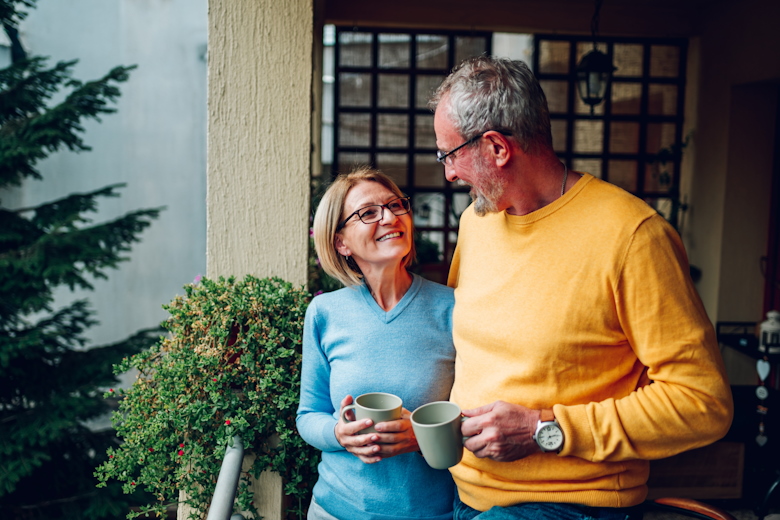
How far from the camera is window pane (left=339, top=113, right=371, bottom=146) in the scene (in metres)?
4.87

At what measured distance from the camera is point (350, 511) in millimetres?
1514

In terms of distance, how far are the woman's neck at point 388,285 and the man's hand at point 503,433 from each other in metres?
0.49

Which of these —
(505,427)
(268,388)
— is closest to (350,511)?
(268,388)

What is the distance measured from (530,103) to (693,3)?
13.3 feet

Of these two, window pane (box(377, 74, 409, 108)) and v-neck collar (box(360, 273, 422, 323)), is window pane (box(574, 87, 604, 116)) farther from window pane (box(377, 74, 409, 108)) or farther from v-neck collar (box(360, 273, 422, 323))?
v-neck collar (box(360, 273, 422, 323))

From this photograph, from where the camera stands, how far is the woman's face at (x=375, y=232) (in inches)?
62.5

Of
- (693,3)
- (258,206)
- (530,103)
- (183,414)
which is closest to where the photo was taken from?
(530,103)

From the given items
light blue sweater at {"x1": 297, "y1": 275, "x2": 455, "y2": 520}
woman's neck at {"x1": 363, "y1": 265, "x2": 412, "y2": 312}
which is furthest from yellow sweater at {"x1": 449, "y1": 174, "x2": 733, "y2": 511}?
woman's neck at {"x1": 363, "y1": 265, "x2": 412, "y2": 312}

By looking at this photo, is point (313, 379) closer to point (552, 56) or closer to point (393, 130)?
point (393, 130)

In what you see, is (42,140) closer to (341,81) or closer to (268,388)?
(341,81)

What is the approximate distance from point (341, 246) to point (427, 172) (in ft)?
11.2

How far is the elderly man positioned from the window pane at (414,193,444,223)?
352 centimetres

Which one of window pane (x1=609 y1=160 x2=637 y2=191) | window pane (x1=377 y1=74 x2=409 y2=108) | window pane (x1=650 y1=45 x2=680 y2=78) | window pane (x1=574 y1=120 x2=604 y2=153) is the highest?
window pane (x1=650 y1=45 x2=680 y2=78)

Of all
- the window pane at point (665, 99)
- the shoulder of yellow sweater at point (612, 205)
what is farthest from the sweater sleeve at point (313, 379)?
the window pane at point (665, 99)
